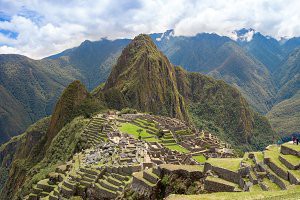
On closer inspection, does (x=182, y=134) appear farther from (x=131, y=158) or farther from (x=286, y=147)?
(x=286, y=147)

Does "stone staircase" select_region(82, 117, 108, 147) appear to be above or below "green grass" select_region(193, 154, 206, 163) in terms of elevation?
above

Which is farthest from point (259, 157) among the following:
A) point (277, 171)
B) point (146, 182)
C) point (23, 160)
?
point (23, 160)

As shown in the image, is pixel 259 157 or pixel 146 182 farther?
pixel 146 182

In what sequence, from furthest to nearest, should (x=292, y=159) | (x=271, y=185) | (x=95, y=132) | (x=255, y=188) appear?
(x=95, y=132)
(x=292, y=159)
(x=271, y=185)
(x=255, y=188)

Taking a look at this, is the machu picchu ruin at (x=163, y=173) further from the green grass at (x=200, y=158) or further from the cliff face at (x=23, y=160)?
the cliff face at (x=23, y=160)

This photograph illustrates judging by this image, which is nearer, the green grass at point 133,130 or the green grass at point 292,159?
the green grass at point 292,159

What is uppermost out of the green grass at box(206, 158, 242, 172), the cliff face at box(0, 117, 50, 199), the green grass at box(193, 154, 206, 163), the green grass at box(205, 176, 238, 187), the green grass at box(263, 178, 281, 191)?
the green grass at box(206, 158, 242, 172)

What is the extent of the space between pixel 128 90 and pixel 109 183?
480ft

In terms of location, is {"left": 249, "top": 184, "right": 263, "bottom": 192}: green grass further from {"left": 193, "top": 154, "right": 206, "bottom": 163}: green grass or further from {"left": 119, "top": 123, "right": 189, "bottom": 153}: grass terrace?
{"left": 119, "top": 123, "right": 189, "bottom": 153}: grass terrace

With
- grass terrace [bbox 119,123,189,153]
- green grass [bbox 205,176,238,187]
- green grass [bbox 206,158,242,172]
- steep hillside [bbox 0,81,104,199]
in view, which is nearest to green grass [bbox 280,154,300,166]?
green grass [bbox 206,158,242,172]

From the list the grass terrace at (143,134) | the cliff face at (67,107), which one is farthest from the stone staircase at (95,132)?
the cliff face at (67,107)

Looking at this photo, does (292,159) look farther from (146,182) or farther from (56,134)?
(56,134)

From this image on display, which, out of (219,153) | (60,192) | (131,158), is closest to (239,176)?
(131,158)

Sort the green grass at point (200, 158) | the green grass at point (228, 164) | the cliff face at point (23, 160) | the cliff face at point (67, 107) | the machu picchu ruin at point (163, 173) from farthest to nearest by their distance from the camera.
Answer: the cliff face at point (67, 107)
the cliff face at point (23, 160)
the green grass at point (200, 158)
the green grass at point (228, 164)
the machu picchu ruin at point (163, 173)
